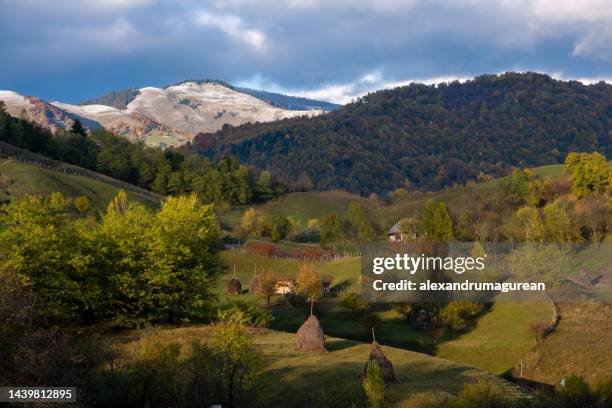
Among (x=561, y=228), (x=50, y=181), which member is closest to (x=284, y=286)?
(x=561, y=228)

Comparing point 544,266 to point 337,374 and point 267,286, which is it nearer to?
point 267,286

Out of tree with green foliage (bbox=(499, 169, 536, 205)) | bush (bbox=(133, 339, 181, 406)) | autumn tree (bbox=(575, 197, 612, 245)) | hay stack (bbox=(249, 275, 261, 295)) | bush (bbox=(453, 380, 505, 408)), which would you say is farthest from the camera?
tree with green foliage (bbox=(499, 169, 536, 205))

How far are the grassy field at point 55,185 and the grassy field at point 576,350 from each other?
267 feet

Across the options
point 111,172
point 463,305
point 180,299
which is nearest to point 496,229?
point 463,305

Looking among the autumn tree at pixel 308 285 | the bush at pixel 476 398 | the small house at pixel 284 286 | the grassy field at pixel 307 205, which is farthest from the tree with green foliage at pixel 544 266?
the grassy field at pixel 307 205

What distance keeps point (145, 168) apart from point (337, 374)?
137 meters

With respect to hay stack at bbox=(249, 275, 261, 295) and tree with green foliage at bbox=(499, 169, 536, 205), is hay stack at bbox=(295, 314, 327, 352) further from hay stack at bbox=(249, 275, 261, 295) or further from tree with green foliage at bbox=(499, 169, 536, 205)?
tree with green foliage at bbox=(499, 169, 536, 205)

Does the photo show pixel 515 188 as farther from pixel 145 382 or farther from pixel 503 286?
pixel 145 382

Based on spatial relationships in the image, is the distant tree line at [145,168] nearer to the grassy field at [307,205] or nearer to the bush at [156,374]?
the grassy field at [307,205]

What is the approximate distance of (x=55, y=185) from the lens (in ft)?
373

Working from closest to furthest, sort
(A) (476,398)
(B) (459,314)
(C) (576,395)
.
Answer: (A) (476,398)
(C) (576,395)
(B) (459,314)

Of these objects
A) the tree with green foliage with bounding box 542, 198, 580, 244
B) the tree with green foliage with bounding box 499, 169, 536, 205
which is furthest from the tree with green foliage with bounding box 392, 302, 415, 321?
the tree with green foliage with bounding box 499, 169, 536, 205

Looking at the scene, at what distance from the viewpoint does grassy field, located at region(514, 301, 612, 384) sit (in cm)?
4344

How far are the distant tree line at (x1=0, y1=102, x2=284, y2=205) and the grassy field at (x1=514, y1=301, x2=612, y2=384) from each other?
4500 inches
